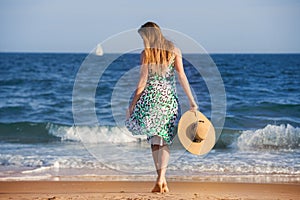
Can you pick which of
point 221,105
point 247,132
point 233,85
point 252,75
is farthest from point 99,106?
point 252,75

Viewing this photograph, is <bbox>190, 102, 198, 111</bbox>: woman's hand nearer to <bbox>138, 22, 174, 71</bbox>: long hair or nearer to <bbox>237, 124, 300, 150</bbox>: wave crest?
<bbox>138, 22, 174, 71</bbox>: long hair

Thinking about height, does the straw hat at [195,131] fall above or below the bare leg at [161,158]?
above

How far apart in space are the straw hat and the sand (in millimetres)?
456

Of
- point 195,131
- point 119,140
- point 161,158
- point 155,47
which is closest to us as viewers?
point 155,47

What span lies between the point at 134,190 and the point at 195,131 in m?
1.15

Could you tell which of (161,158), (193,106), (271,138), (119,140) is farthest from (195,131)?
(271,138)

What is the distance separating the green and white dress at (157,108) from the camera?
5652mm

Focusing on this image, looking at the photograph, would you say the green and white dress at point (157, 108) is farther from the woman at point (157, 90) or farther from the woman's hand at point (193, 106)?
the woman's hand at point (193, 106)

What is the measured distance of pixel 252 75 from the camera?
2817 centimetres

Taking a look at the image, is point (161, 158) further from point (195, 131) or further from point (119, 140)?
point (119, 140)

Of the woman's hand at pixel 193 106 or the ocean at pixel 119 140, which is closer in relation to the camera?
the woman's hand at pixel 193 106

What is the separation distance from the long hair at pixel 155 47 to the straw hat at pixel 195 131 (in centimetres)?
58

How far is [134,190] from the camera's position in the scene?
6617mm

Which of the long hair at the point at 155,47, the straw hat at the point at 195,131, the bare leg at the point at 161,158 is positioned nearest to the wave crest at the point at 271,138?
the straw hat at the point at 195,131
